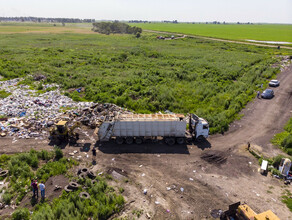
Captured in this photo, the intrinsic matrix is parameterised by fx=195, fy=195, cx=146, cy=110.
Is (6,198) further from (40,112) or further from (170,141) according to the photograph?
(170,141)

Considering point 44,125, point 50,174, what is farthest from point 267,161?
point 44,125

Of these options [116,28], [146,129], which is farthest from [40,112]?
[116,28]

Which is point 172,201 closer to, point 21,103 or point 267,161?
point 267,161

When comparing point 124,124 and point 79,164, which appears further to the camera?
point 124,124

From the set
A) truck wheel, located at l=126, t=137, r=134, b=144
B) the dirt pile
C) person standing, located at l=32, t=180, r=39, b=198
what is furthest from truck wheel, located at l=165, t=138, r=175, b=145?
person standing, located at l=32, t=180, r=39, b=198

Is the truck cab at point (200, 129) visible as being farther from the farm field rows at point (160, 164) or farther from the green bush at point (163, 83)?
the green bush at point (163, 83)

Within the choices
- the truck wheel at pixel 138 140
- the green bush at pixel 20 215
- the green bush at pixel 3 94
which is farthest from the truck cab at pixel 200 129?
the green bush at pixel 3 94

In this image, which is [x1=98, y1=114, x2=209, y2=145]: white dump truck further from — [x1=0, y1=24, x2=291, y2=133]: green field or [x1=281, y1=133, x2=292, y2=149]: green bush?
[x1=281, y1=133, x2=292, y2=149]: green bush
